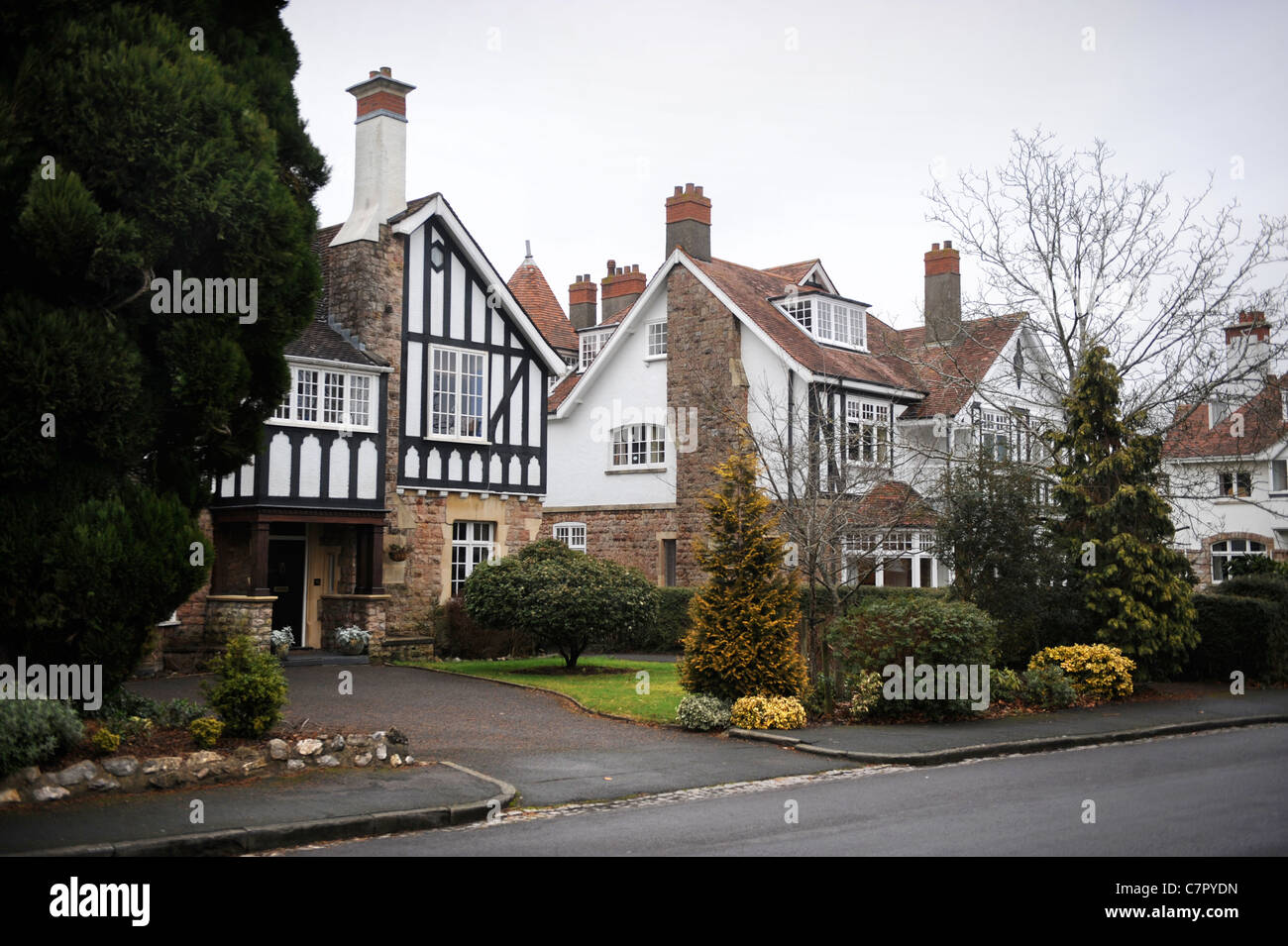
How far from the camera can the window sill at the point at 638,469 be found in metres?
32.3

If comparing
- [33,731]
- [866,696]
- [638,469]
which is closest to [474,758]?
[33,731]

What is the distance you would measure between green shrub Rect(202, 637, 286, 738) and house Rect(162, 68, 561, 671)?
32.4ft

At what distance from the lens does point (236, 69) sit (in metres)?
12.2

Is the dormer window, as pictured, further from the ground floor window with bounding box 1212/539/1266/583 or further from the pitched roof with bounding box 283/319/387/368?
the ground floor window with bounding box 1212/539/1266/583

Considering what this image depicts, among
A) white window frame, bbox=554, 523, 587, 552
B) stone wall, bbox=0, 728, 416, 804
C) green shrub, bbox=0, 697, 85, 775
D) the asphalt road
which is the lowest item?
the asphalt road

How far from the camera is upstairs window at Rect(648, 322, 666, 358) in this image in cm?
3275

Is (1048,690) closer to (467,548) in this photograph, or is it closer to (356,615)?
(467,548)

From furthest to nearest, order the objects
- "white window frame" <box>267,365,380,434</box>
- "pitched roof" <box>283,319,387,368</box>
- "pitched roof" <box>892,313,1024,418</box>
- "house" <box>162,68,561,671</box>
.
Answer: "pitched roof" <box>892,313,1024,418</box> → "pitched roof" <box>283,319,387,368</box> → "white window frame" <box>267,365,380,434</box> → "house" <box>162,68,561,671</box>

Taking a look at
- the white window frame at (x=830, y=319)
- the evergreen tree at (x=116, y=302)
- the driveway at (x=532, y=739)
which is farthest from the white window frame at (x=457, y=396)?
the evergreen tree at (x=116, y=302)

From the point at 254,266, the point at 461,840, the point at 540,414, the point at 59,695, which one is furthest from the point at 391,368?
the point at 461,840

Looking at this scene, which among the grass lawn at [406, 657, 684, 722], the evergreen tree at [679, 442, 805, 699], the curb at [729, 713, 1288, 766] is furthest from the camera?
the grass lawn at [406, 657, 684, 722]

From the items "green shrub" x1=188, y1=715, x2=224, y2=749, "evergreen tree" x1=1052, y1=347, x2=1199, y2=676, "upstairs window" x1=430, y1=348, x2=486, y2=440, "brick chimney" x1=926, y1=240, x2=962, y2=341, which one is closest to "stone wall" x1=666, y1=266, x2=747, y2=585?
"upstairs window" x1=430, y1=348, x2=486, y2=440

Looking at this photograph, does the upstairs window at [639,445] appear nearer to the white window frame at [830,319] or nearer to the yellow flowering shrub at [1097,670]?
the white window frame at [830,319]

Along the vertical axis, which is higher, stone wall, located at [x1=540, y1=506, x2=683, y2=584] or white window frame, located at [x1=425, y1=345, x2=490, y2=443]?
white window frame, located at [x1=425, y1=345, x2=490, y2=443]
